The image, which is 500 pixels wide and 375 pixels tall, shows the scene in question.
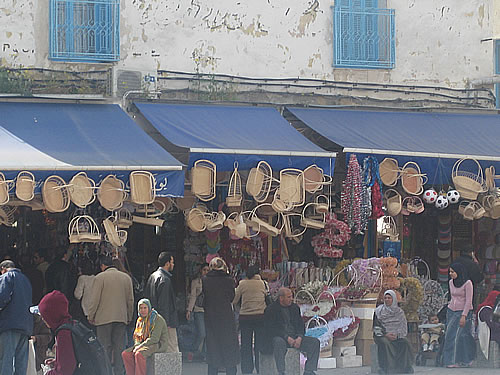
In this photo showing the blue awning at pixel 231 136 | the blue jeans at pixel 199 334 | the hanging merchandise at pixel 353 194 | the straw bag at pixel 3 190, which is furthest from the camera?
the blue jeans at pixel 199 334

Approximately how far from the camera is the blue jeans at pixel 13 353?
11.0 m

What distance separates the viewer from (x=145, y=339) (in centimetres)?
1154

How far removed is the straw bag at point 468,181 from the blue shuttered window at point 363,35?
7.95 ft

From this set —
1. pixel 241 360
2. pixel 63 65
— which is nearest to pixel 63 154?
pixel 63 65

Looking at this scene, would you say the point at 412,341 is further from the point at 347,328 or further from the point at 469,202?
the point at 469,202

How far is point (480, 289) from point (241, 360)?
5.73 metres

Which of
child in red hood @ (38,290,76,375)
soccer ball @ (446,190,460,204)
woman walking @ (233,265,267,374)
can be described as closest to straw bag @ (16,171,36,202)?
child in red hood @ (38,290,76,375)

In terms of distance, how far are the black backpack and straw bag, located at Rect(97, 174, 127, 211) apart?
76.4 inches

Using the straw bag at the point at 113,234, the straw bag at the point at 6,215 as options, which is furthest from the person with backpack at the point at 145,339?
the straw bag at the point at 6,215

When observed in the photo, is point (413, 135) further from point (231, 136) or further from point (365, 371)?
point (365, 371)

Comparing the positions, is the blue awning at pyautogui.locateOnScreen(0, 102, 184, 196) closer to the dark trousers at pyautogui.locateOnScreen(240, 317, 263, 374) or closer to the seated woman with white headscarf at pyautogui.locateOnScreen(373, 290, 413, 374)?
the dark trousers at pyautogui.locateOnScreen(240, 317, 263, 374)

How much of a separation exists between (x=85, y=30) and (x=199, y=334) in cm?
441

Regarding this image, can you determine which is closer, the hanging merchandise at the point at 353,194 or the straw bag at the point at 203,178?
the straw bag at the point at 203,178

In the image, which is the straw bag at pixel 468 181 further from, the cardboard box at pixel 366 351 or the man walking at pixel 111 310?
the man walking at pixel 111 310
